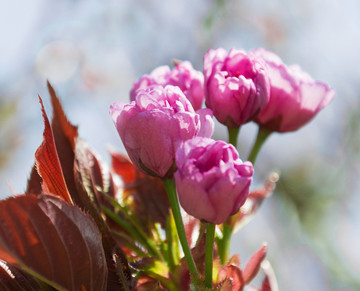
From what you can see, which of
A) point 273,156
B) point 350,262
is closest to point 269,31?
point 273,156

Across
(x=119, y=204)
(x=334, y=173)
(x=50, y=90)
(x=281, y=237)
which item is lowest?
(x=281, y=237)

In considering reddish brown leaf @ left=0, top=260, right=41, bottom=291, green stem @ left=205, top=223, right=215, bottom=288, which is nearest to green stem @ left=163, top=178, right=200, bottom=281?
green stem @ left=205, top=223, right=215, bottom=288

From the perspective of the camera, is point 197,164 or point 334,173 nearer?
Answer: point 197,164

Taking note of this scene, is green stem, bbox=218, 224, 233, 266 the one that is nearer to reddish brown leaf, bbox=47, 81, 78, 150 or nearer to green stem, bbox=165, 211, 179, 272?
green stem, bbox=165, 211, 179, 272

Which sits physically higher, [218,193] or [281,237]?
[218,193]

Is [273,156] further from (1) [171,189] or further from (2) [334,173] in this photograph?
(1) [171,189]

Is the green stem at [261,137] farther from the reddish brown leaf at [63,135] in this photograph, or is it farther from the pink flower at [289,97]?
the reddish brown leaf at [63,135]
